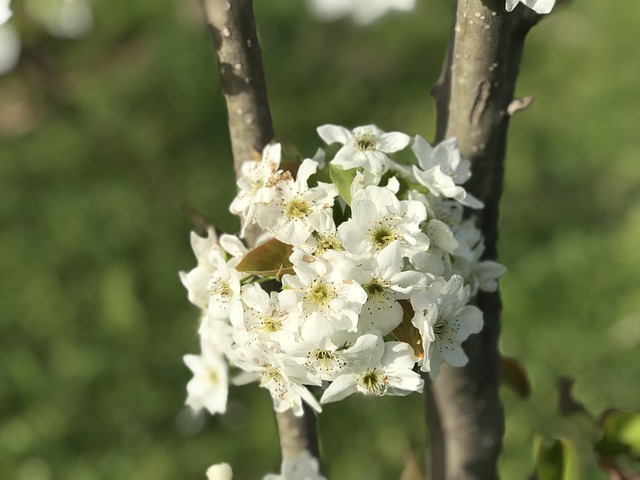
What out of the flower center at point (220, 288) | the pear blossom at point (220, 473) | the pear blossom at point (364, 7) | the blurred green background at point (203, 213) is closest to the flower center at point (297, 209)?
the flower center at point (220, 288)

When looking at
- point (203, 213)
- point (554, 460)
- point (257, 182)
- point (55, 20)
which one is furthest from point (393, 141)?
point (203, 213)

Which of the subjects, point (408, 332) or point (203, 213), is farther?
point (203, 213)

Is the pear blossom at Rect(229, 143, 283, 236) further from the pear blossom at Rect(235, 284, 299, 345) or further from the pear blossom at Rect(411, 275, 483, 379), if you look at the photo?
the pear blossom at Rect(411, 275, 483, 379)

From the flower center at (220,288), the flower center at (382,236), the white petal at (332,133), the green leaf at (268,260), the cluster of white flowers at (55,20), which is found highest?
the cluster of white flowers at (55,20)

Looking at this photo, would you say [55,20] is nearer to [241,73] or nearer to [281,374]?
[241,73]

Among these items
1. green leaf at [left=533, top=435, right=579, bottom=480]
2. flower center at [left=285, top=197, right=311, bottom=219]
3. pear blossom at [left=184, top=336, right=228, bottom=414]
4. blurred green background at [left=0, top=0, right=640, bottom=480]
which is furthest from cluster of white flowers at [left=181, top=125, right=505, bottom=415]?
blurred green background at [left=0, top=0, right=640, bottom=480]

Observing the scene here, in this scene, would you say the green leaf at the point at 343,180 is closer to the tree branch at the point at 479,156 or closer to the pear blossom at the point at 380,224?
the pear blossom at the point at 380,224
